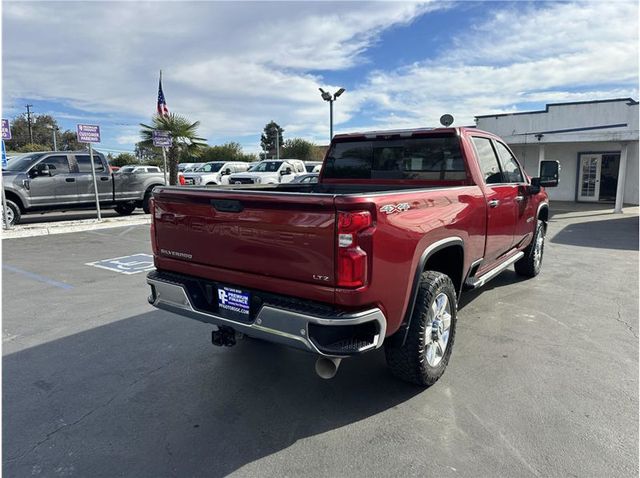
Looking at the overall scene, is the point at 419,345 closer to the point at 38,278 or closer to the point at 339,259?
the point at 339,259

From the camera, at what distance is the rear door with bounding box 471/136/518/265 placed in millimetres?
4391

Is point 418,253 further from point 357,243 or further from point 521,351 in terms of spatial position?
point 521,351

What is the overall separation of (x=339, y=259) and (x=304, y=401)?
1.28 meters

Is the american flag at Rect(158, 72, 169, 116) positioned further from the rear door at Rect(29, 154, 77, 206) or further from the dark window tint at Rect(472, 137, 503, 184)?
the dark window tint at Rect(472, 137, 503, 184)

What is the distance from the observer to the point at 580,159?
63.2 feet

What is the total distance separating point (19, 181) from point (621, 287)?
42.6 feet

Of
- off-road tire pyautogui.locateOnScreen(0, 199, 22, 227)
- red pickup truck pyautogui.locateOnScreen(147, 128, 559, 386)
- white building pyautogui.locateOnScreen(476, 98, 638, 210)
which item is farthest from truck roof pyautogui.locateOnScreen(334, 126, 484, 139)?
white building pyautogui.locateOnScreen(476, 98, 638, 210)

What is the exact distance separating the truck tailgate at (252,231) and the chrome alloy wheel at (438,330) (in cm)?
112

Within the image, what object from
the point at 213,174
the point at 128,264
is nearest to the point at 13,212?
the point at 128,264

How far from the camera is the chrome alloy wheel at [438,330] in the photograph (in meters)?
3.33

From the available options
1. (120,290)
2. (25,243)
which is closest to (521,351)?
(120,290)

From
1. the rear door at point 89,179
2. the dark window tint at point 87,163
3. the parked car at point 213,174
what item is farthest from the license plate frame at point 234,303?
the parked car at point 213,174

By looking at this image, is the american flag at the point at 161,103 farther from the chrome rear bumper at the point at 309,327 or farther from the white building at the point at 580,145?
the chrome rear bumper at the point at 309,327

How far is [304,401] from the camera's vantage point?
3.26 metres
